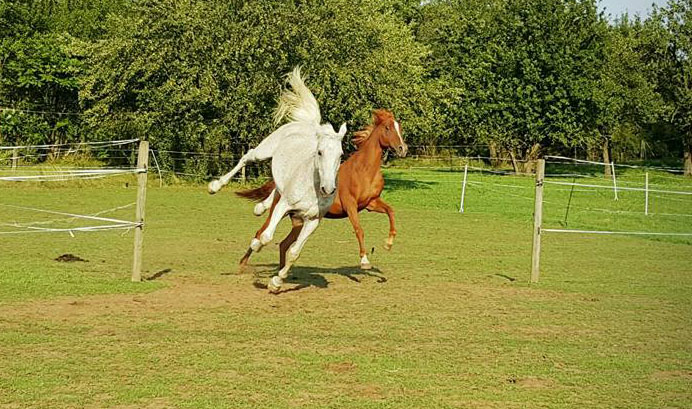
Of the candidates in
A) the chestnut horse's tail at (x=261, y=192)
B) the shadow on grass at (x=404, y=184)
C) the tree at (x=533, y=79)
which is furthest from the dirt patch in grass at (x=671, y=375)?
the tree at (x=533, y=79)

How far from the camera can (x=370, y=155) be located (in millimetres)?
11383

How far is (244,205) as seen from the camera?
25016mm

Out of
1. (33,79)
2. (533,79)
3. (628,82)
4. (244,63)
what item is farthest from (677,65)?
(33,79)

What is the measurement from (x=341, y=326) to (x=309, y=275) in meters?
3.79

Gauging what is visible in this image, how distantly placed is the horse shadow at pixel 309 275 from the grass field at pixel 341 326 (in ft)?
0.20

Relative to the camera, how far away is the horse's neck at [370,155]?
11.3 m

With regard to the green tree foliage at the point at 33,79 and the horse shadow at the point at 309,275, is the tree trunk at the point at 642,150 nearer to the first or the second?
the green tree foliage at the point at 33,79

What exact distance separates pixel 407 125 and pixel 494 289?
20547mm

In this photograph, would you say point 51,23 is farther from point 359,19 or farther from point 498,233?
point 498,233

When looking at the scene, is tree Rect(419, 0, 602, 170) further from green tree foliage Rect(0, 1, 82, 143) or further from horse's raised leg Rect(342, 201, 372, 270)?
horse's raised leg Rect(342, 201, 372, 270)

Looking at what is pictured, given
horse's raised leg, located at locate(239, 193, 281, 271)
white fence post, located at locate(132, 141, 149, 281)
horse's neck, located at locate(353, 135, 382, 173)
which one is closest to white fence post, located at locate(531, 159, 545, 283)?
horse's neck, located at locate(353, 135, 382, 173)

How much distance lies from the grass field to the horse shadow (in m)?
0.06

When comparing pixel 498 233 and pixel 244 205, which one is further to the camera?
pixel 244 205

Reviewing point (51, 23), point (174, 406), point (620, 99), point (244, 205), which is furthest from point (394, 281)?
point (620, 99)
